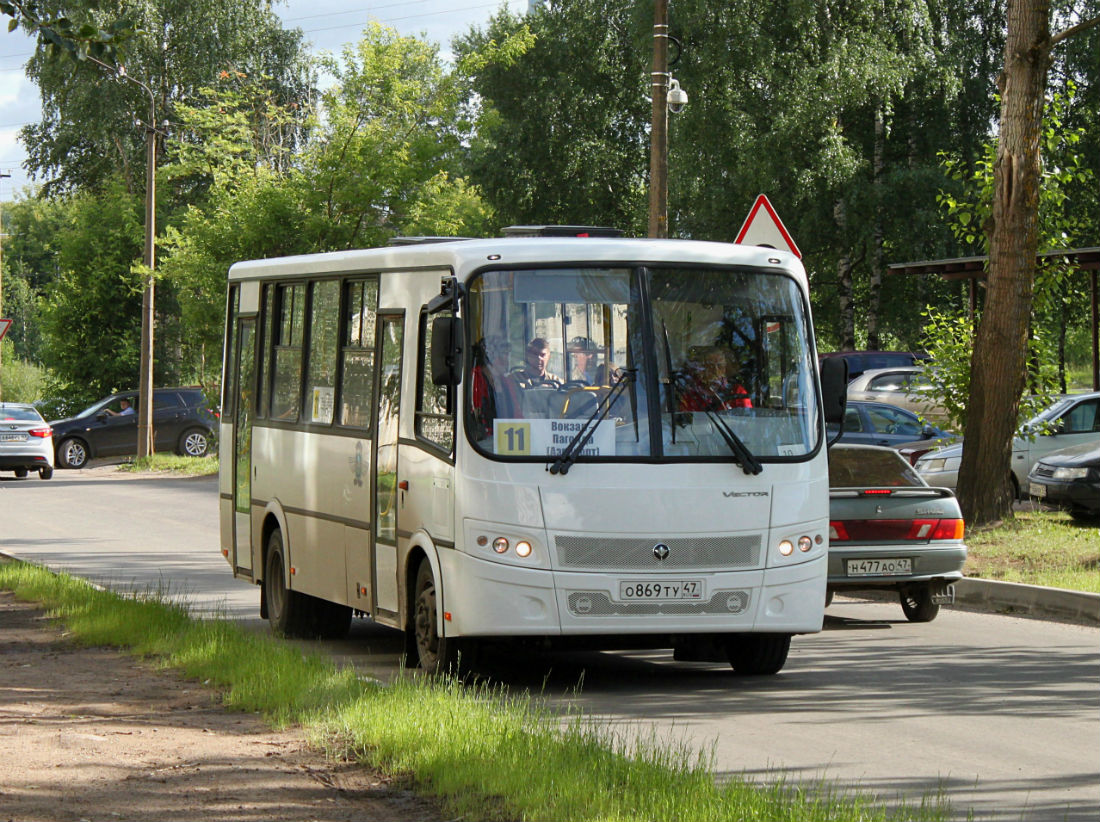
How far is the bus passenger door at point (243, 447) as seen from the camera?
13906 mm

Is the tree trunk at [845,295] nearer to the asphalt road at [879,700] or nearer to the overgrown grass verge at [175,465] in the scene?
the overgrown grass verge at [175,465]

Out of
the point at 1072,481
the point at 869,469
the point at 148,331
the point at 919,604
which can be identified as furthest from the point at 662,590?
the point at 148,331

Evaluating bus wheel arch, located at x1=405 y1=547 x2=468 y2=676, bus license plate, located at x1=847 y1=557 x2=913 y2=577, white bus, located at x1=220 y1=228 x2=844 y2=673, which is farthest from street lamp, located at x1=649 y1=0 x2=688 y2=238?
bus wheel arch, located at x1=405 y1=547 x2=468 y2=676

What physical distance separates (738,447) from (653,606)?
105 cm

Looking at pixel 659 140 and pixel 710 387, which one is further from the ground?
pixel 659 140

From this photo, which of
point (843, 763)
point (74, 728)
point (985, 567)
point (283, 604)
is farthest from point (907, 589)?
point (74, 728)

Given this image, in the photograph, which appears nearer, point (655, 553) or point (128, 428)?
point (655, 553)

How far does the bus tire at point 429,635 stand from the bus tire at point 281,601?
8.28 feet

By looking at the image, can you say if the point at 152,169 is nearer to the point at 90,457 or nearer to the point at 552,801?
the point at 90,457

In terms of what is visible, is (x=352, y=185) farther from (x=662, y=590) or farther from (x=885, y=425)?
(x=662, y=590)

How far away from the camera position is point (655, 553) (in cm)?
972

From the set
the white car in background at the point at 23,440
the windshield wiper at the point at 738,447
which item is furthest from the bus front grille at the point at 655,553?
the white car in background at the point at 23,440

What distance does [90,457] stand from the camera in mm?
43656

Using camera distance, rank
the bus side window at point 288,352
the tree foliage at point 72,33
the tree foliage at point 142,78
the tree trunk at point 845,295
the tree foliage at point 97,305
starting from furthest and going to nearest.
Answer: the tree foliage at point 142,78
the tree foliage at point 97,305
the tree trunk at point 845,295
the bus side window at point 288,352
the tree foliage at point 72,33
